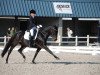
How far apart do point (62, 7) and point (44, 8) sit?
2074 mm

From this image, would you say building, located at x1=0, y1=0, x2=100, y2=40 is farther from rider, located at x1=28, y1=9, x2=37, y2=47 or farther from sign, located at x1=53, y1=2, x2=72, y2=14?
rider, located at x1=28, y1=9, x2=37, y2=47

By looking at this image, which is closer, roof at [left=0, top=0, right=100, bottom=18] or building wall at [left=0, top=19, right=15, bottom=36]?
roof at [left=0, top=0, right=100, bottom=18]

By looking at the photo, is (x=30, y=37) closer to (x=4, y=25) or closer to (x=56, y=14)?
(x=4, y=25)

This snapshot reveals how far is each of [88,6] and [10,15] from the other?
28.3ft

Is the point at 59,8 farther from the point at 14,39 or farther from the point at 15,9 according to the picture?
the point at 14,39

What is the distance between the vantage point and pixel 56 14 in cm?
4450

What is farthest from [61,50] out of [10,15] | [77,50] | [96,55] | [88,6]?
[88,6]

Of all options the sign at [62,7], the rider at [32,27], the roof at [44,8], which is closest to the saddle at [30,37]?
the rider at [32,27]

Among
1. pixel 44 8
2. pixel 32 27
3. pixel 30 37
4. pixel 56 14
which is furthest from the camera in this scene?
pixel 56 14

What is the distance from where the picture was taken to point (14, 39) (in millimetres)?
20609

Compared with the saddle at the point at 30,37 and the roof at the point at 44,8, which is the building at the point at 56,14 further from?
the saddle at the point at 30,37

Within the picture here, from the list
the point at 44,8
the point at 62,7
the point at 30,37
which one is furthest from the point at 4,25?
the point at 30,37

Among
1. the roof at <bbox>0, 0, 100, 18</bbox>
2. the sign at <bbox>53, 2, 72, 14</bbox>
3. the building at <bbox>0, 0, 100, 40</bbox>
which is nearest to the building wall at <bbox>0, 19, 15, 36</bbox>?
the building at <bbox>0, 0, 100, 40</bbox>

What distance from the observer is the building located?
43031 mm
